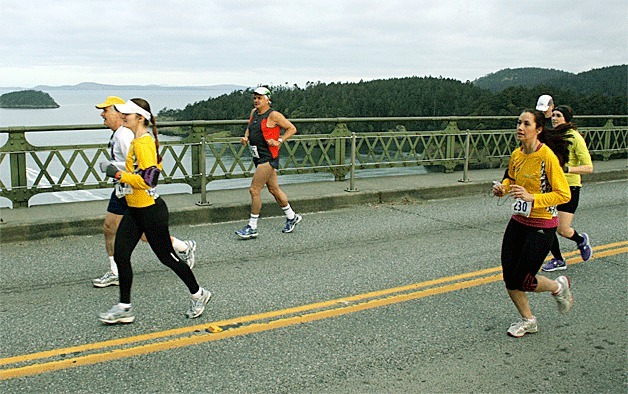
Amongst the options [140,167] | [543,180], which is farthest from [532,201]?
[140,167]

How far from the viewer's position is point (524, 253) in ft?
16.4

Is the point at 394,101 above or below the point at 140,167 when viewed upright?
above

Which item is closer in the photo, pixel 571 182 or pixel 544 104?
pixel 544 104

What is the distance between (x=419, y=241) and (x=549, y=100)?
2.97 metres

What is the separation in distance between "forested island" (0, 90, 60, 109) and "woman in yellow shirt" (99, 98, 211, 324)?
52.3 feet

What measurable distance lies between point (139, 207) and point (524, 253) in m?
3.08

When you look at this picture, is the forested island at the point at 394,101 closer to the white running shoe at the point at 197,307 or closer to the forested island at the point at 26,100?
the forested island at the point at 26,100

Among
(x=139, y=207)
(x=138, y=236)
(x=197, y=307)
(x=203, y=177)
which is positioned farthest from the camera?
(x=203, y=177)

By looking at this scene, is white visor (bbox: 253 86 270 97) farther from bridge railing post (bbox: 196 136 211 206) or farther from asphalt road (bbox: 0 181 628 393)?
asphalt road (bbox: 0 181 628 393)

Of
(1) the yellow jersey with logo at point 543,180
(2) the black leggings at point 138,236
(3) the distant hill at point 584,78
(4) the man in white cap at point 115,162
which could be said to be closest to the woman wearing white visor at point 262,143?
(4) the man in white cap at point 115,162

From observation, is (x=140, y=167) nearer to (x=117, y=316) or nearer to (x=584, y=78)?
(x=117, y=316)

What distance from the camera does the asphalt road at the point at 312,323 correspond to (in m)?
4.44

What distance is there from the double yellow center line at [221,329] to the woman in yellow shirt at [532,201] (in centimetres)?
135

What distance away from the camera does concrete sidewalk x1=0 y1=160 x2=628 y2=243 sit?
28.2 ft
